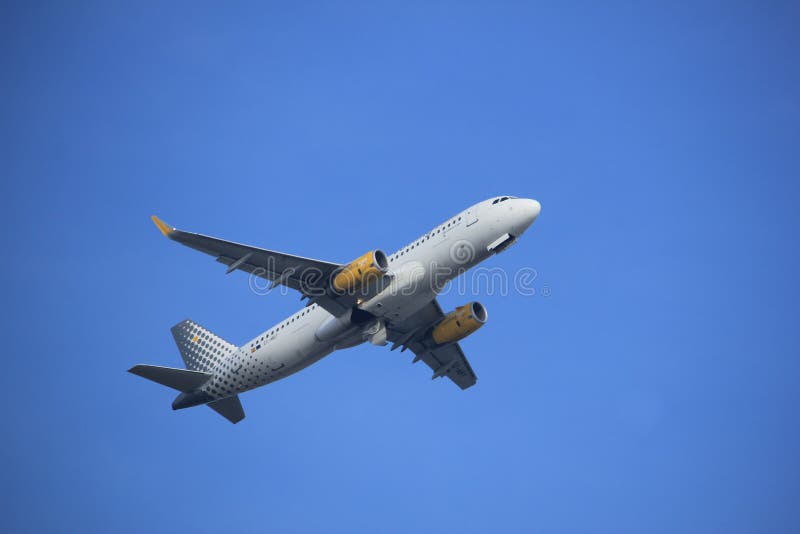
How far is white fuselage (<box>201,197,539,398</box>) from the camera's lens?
4562 cm

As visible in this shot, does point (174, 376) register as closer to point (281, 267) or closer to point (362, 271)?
point (281, 267)

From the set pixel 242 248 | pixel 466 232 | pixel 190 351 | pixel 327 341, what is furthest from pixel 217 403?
pixel 466 232

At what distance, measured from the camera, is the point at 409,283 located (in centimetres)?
4581

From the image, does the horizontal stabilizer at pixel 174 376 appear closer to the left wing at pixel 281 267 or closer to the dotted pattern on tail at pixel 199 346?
the dotted pattern on tail at pixel 199 346

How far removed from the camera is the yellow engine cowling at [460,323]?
51000 millimetres

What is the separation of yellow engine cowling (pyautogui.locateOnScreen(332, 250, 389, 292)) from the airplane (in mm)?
51

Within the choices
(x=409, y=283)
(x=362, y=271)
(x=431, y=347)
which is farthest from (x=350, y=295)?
(x=431, y=347)

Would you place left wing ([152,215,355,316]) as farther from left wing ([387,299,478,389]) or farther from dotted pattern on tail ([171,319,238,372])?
dotted pattern on tail ([171,319,238,372])

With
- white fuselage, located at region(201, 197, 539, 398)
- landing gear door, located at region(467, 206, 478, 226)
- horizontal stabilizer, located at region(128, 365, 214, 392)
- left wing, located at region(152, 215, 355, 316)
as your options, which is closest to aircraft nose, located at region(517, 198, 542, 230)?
white fuselage, located at region(201, 197, 539, 398)

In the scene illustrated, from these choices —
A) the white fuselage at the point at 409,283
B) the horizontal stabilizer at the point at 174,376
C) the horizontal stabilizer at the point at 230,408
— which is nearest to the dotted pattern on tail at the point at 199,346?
the horizontal stabilizer at the point at 174,376

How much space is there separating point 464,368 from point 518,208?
14599 mm

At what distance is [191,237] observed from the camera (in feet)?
140

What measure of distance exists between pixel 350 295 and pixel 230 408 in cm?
1322

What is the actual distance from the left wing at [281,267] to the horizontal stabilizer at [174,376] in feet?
27.9
